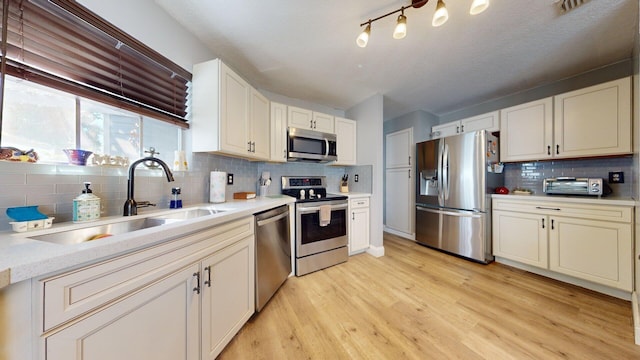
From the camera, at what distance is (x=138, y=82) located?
135 centimetres

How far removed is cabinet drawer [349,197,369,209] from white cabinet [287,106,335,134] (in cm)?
107

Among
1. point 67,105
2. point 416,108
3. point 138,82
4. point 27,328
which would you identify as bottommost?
point 27,328

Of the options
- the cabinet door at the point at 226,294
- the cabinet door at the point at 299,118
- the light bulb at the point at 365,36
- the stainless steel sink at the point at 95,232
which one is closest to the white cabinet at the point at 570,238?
the light bulb at the point at 365,36

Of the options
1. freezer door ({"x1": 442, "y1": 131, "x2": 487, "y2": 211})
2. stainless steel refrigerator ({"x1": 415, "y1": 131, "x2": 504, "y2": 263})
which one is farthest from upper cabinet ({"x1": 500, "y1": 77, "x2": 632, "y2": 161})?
freezer door ({"x1": 442, "y1": 131, "x2": 487, "y2": 211})

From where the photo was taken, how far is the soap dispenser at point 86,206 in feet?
3.18

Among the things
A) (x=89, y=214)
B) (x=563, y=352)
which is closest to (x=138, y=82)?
(x=89, y=214)

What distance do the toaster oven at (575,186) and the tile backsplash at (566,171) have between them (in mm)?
118

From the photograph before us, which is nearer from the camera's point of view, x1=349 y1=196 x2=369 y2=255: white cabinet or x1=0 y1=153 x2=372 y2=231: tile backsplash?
x1=0 y1=153 x2=372 y2=231: tile backsplash

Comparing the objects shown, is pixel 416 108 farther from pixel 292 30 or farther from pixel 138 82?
pixel 138 82

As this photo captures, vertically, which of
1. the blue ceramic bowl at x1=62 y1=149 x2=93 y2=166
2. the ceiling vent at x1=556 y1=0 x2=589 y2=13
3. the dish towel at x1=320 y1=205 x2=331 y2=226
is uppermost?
the ceiling vent at x1=556 y1=0 x2=589 y2=13

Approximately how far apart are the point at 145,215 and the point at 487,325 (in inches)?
100

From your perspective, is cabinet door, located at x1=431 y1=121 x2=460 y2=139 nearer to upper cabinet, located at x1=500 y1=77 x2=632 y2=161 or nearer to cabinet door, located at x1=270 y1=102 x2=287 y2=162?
upper cabinet, located at x1=500 y1=77 x2=632 y2=161

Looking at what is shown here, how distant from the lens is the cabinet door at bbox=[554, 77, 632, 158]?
1849 millimetres

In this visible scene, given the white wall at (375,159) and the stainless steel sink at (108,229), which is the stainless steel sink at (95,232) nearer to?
the stainless steel sink at (108,229)
